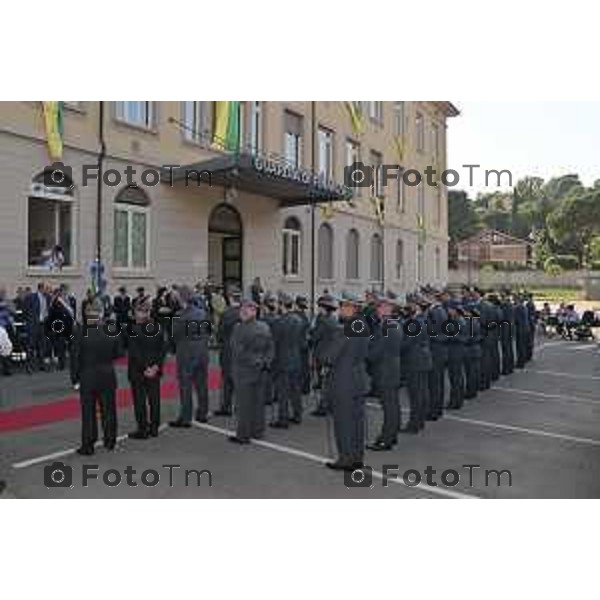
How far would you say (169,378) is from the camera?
1396 centimetres

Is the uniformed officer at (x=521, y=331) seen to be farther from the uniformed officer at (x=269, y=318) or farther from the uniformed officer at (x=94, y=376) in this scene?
the uniformed officer at (x=94, y=376)

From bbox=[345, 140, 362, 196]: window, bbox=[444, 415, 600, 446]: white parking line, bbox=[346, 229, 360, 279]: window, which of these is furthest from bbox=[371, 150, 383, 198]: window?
bbox=[444, 415, 600, 446]: white parking line

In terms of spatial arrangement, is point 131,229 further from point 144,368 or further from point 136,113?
point 144,368

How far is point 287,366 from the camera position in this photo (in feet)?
33.1

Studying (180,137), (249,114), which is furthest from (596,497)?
(249,114)

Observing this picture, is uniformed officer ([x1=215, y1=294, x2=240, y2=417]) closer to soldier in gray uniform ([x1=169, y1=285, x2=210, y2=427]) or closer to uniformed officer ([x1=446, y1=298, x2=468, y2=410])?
soldier in gray uniform ([x1=169, y1=285, x2=210, y2=427])

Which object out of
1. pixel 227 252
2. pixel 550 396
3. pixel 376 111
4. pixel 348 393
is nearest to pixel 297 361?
pixel 348 393

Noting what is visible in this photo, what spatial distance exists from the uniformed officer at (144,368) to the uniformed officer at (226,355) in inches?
61.1

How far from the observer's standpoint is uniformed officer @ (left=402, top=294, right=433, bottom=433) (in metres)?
9.88

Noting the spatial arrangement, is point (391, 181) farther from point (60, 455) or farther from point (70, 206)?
point (60, 455)

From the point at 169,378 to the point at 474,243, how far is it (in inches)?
2788

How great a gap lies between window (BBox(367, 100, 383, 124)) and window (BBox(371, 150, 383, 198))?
144 cm

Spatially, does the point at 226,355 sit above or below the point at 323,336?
below

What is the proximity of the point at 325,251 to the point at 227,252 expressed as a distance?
17.4 feet
